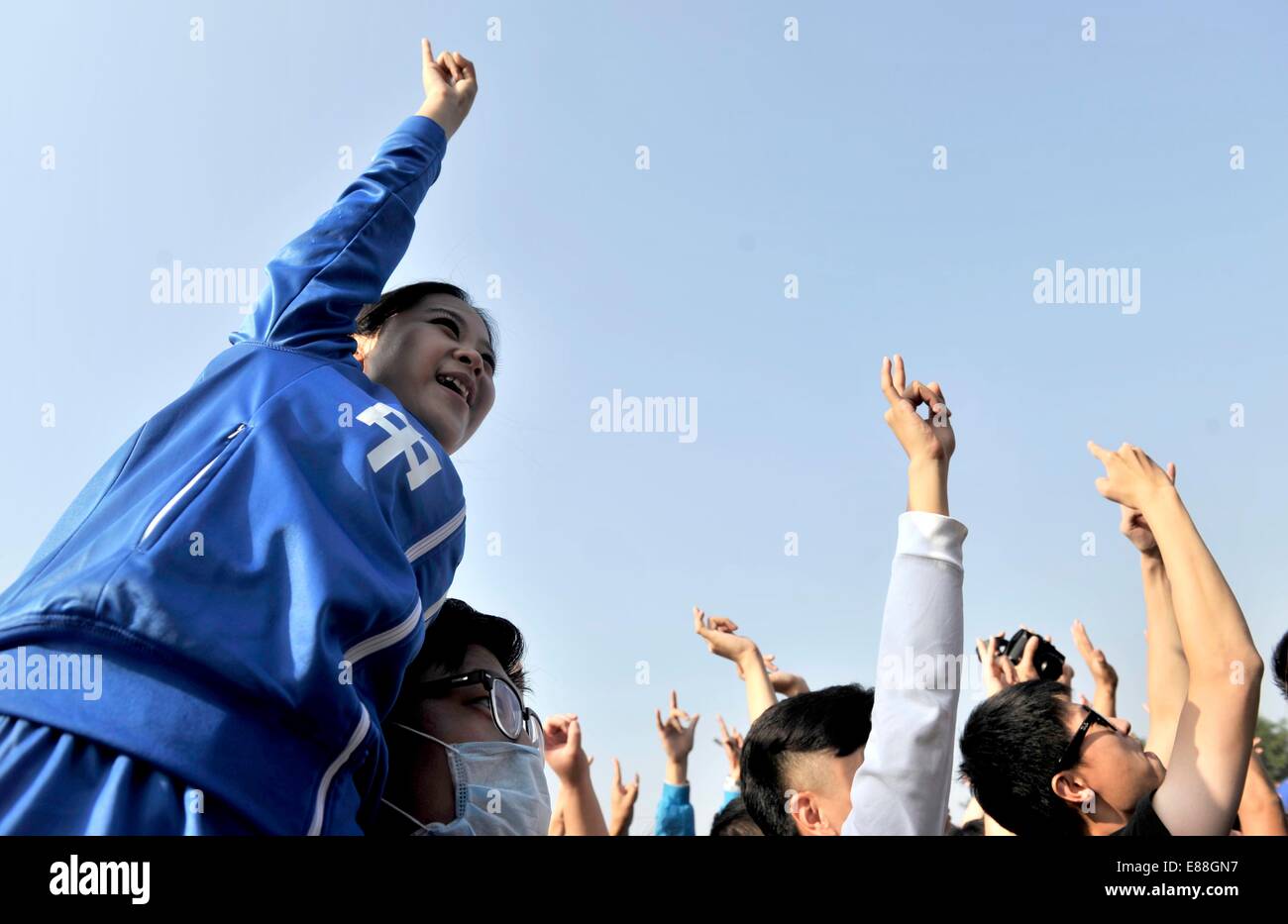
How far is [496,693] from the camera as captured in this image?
213 centimetres

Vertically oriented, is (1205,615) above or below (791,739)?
above

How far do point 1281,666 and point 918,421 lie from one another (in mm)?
1695

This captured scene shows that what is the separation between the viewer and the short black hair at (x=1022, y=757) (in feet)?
7.72

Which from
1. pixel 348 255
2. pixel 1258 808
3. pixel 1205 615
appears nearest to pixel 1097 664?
pixel 1258 808

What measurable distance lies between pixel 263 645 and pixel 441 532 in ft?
1.63

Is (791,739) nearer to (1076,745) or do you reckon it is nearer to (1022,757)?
(1022,757)

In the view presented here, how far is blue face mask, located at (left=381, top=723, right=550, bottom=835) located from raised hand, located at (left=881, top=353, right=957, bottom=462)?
3.09ft

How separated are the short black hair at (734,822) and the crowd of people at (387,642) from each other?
0.02 metres

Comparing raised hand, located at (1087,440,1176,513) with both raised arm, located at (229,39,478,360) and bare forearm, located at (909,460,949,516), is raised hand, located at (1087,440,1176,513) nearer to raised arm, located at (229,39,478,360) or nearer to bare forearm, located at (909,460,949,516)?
bare forearm, located at (909,460,949,516)

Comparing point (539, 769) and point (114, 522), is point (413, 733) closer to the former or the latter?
point (539, 769)

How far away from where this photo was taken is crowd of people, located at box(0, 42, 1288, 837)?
1.54 metres

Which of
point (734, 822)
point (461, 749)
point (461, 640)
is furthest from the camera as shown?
point (734, 822)

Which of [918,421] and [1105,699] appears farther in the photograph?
[1105,699]

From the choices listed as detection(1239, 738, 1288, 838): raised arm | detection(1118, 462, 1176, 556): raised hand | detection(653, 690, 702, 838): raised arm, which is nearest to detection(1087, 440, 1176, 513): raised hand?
detection(1118, 462, 1176, 556): raised hand
